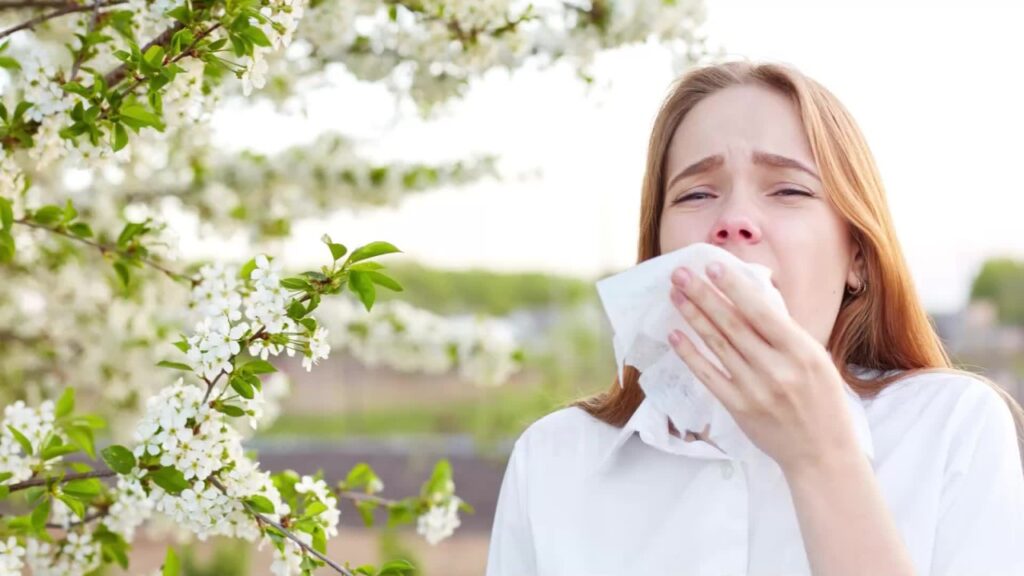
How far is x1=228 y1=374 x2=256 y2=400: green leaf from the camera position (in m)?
1.12

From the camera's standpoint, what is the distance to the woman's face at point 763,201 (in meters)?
1.17

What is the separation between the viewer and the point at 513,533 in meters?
1.32

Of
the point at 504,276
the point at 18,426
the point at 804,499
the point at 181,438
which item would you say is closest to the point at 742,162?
the point at 804,499

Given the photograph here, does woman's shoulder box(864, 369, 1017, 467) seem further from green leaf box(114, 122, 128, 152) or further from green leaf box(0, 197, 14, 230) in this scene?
green leaf box(0, 197, 14, 230)

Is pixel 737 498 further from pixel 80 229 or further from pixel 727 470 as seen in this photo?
pixel 80 229

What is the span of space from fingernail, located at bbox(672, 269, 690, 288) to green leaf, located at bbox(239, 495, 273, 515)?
1.67ft

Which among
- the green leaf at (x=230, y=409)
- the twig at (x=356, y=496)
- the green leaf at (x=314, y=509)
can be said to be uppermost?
the green leaf at (x=230, y=409)

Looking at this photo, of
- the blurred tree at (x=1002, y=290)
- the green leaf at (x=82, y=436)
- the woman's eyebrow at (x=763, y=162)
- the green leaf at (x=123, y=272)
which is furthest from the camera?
the blurred tree at (x=1002, y=290)

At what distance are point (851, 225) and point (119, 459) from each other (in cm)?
87

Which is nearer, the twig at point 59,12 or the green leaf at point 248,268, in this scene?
the twig at point 59,12

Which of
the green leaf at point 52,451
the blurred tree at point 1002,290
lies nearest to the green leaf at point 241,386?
the green leaf at point 52,451

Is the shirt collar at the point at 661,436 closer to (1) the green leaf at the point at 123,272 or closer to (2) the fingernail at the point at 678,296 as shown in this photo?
(2) the fingernail at the point at 678,296

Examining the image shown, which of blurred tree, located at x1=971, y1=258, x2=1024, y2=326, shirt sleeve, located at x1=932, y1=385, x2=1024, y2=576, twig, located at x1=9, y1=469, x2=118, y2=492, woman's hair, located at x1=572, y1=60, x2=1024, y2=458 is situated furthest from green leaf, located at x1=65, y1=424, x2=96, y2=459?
blurred tree, located at x1=971, y1=258, x2=1024, y2=326

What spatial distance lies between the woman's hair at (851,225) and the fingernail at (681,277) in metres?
0.27
